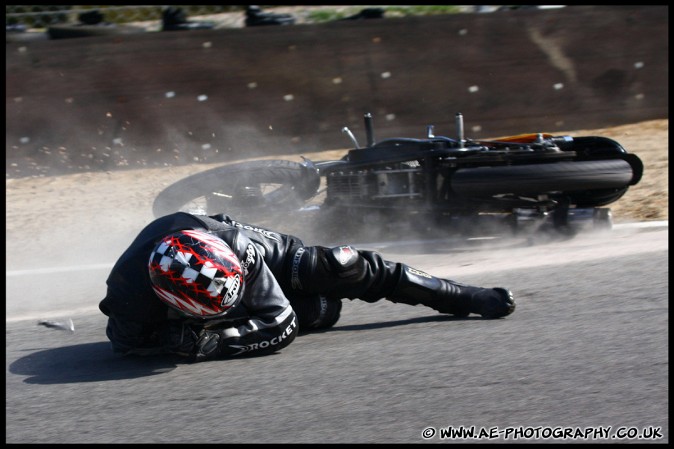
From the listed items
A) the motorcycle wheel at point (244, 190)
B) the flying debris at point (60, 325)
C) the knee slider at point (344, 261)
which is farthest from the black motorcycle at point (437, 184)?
the knee slider at point (344, 261)

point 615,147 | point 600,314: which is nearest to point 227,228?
point 600,314

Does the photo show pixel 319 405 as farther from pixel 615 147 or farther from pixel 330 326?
pixel 615 147

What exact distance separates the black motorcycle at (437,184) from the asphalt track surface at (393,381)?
166 centimetres

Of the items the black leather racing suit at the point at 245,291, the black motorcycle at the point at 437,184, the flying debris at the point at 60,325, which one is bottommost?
the black motorcycle at the point at 437,184

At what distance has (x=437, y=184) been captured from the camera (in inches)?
289

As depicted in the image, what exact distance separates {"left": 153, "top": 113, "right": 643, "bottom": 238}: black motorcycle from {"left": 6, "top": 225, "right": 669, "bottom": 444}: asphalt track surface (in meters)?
1.66

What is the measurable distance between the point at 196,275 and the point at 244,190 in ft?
12.9

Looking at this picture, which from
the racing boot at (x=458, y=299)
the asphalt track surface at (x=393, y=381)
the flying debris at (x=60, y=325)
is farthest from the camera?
the flying debris at (x=60, y=325)

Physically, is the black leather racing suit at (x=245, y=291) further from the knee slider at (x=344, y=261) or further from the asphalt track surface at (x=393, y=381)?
the asphalt track surface at (x=393, y=381)

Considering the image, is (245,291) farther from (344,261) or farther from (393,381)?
(393,381)

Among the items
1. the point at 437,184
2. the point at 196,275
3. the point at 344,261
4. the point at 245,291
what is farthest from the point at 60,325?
the point at 437,184

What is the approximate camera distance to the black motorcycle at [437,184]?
7.07 meters

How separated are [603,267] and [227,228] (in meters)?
2.94

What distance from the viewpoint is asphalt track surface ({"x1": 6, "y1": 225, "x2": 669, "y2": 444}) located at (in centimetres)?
342
